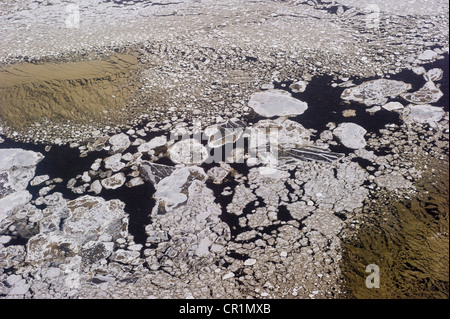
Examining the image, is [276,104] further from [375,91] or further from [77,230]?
[77,230]

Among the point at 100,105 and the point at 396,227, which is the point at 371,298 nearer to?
the point at 396,227

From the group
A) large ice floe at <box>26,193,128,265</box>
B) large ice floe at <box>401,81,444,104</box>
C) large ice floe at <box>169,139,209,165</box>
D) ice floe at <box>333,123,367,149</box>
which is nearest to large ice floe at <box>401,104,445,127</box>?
large ice floe at <box>401,81,444,104</box>

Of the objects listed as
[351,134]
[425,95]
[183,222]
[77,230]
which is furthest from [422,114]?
[77,230]

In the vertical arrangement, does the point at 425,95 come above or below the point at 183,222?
above

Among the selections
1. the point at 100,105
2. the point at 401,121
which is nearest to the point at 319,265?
the point at 401,121

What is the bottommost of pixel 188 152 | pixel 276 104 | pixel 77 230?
pixel 77 230

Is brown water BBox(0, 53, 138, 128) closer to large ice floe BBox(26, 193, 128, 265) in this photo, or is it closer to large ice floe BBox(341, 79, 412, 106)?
large ice floe BBox(26, 193, 128, 265)
